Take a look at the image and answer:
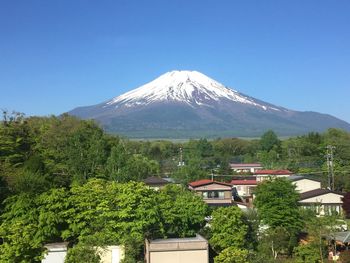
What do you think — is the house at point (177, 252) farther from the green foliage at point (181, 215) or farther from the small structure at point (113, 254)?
the green foliage at point (181, 215)

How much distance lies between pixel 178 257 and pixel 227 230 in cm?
232

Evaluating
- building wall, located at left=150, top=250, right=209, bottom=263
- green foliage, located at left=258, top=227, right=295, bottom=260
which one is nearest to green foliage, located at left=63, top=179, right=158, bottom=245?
building wall, located at left=150, top=250, right=209, bottom=263

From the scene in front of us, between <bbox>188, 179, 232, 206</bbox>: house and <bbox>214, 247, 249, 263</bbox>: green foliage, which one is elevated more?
<bbox>188, 179, 232, 206</bbox>: house

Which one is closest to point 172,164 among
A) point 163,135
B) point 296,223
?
point 296,223

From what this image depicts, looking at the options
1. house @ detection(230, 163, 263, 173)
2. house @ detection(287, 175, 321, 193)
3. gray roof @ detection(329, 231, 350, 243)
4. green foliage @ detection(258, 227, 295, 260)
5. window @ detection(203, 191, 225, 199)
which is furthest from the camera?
house @ detection(230, 163, 263, 173)

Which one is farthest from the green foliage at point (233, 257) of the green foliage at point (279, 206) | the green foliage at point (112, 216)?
the green foliage at point (279, 206)

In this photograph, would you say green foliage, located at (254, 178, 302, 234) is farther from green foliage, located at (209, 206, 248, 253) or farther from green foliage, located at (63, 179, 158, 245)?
green foliage, located at (63, 179, 158, 245)

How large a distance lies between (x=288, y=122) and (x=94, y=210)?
181m

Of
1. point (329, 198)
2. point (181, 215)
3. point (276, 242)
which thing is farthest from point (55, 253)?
point (329, 198)

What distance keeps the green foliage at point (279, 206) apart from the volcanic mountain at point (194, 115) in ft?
438

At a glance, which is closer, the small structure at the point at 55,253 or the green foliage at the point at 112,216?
the small structure at the point at 55,253

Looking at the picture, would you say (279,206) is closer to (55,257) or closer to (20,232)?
(55,257)

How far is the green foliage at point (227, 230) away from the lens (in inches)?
659

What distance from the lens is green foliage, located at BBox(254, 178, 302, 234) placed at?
63.1 feet
